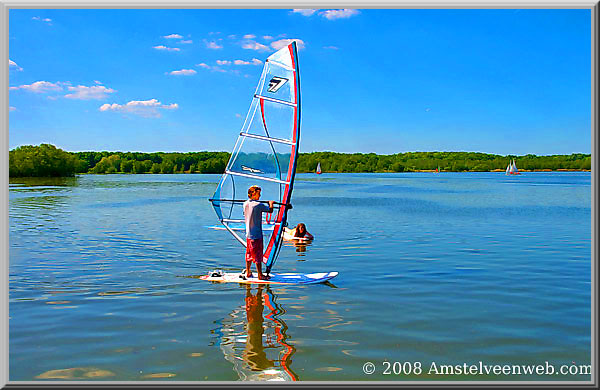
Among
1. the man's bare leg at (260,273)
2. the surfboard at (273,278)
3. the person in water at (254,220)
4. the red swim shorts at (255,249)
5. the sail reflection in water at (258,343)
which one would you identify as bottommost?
the sail reflection in water at (258,343)

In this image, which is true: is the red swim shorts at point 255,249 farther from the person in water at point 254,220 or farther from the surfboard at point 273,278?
the surfboard at point 273,278

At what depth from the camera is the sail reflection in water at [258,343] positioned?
18.8 feet

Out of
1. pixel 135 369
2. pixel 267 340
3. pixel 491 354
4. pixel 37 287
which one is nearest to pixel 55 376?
pixel 135 369

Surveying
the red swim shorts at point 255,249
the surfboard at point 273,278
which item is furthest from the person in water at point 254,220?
the surfboard at point 273,278

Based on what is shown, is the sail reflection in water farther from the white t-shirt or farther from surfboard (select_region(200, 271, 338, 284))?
the white t-shirt

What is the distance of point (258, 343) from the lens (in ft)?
21.8

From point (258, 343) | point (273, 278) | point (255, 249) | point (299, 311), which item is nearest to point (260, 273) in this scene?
point (273, 278)

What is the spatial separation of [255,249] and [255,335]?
2746 mm

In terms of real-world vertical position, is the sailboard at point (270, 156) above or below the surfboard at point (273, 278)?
above

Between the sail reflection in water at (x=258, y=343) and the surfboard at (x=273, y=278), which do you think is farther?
the surfboard at (x=273, y=278)

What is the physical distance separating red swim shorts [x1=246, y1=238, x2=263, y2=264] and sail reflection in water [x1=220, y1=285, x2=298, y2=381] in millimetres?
1005

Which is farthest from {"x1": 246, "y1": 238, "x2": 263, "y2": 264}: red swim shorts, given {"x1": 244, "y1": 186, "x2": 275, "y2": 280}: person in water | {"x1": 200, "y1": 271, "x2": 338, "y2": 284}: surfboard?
{"x1": 200, "y1": 271, "x2": 338, "y2": 284}: surfboard

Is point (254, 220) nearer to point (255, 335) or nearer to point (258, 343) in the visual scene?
point (255, 335)

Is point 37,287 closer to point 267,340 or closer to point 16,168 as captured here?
point 267,340
